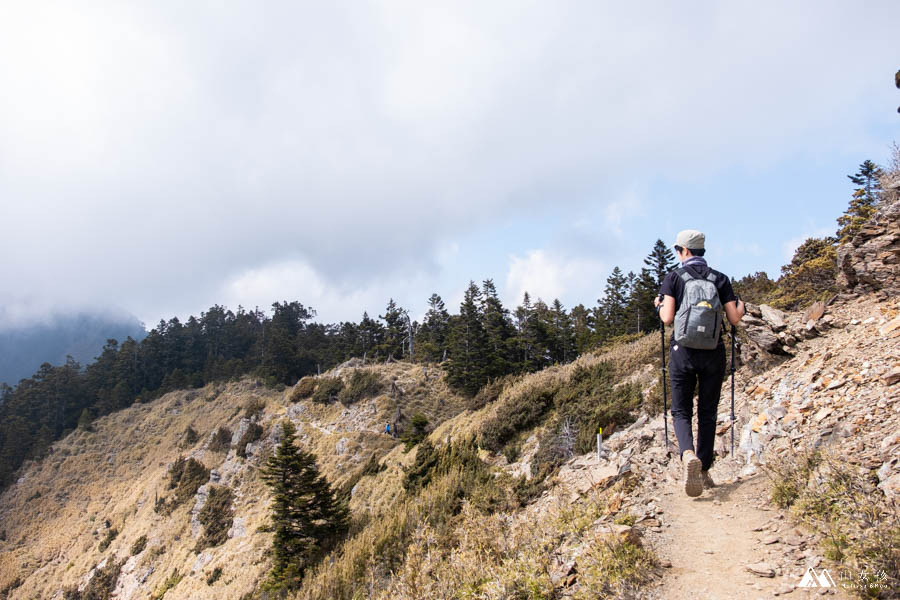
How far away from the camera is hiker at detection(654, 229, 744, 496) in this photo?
4086mm

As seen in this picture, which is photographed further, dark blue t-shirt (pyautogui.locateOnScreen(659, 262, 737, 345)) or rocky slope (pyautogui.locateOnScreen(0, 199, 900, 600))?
dark blue t-shirt (pyautogui.locateOnScreen(659, 262, 737, 345))

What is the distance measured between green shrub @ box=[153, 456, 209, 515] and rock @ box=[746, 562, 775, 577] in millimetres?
38454

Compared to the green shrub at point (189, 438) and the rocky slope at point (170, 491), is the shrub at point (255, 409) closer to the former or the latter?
the rocky slope at point (170, 491)

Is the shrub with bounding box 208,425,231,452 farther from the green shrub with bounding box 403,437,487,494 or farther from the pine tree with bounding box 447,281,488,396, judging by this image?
the green shrub with bounding box 403,437,487,494

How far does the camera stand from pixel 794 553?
306cm

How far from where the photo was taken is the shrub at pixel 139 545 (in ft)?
95.1

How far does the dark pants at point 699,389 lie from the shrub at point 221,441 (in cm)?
4184

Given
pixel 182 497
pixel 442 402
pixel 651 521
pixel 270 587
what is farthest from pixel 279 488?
pixel 182 497

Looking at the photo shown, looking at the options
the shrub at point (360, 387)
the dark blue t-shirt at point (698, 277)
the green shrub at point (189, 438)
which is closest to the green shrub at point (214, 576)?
Result: the shrub at point (360, 387)

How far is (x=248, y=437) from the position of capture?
1393 inches

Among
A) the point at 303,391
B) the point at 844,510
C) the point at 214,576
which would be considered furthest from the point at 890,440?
the point at 303,391

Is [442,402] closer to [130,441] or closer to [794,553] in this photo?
[794,553]

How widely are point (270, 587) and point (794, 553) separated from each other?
13.0 m

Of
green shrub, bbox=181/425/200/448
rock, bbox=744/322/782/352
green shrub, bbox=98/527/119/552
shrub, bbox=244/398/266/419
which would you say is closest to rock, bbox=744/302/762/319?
rock, bbox=744/322/782/352
